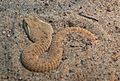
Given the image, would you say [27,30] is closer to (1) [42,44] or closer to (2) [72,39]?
(1) [42,44]

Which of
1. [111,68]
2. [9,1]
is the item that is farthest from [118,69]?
[9,1]

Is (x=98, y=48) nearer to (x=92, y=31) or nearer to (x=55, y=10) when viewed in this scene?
(x=92, y=31)

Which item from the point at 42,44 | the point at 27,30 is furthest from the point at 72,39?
the point at 27,30

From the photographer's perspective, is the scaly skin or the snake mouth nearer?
the scaly skin

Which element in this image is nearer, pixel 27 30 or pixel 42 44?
pixel 42 44

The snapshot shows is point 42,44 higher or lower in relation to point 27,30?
lower
